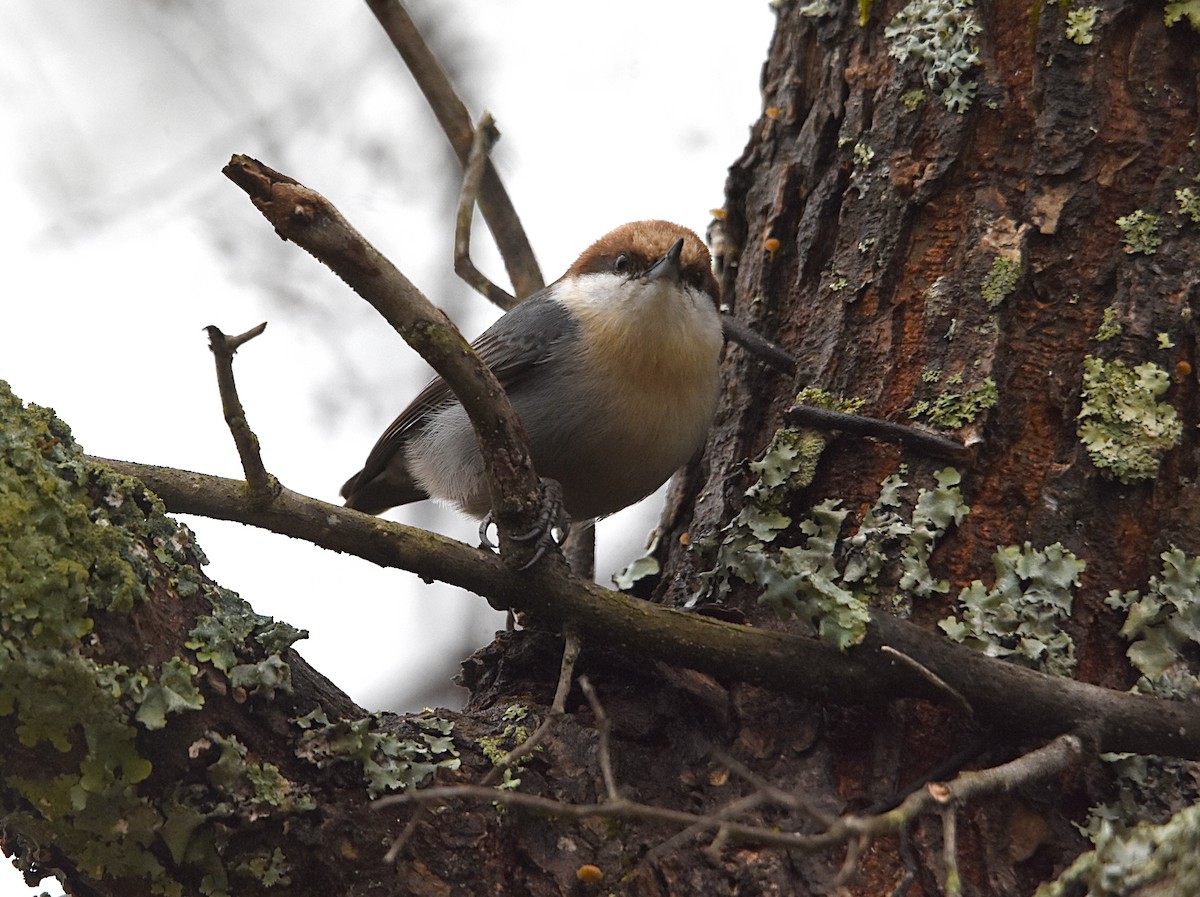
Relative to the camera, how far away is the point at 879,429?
7.52ft

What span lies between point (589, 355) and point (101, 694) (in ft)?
5.42

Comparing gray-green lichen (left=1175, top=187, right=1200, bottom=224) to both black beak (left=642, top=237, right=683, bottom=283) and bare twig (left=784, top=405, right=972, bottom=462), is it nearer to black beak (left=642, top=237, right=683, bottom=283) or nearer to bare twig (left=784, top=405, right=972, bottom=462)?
bare twig (left=784, top=405, right=972, bottom=462)

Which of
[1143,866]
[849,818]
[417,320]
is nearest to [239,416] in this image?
[417,320]

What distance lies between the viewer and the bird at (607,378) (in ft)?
9.52

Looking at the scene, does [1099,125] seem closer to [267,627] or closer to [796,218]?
[796,218]

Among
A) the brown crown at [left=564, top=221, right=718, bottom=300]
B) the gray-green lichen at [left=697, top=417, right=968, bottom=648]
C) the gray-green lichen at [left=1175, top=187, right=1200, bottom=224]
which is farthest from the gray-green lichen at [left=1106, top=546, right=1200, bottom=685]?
the brown crown at [left=564, top=221, right=718, bottom=300]

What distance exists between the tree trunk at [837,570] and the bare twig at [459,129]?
93cm

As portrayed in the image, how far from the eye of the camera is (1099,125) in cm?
241

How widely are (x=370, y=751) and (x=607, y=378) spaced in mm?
1345

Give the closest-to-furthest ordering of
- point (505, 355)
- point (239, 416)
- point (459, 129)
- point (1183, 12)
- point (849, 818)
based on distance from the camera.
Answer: point (849, 818) < point (239, 416) < point (1183, 12) < point (505, 355) < point (459, 129)

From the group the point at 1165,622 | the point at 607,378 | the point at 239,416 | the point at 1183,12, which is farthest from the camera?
the point at 607,378

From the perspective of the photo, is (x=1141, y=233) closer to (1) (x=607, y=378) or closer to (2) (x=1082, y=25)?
(2) (x=1082, y=25)

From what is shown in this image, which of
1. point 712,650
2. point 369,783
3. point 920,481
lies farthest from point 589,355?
point 369,783

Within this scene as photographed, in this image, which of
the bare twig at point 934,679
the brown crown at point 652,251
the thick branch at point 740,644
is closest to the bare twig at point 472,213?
the brown crown at point 652,251
